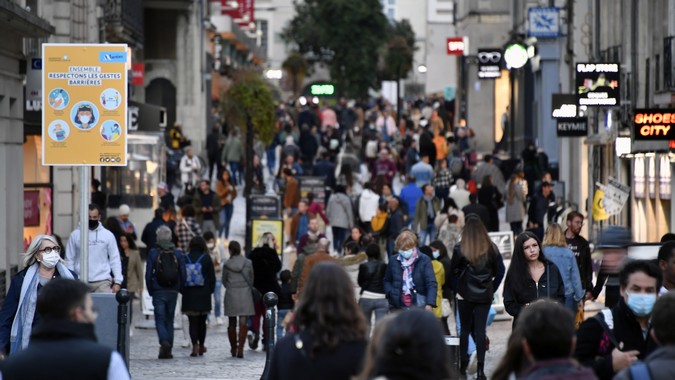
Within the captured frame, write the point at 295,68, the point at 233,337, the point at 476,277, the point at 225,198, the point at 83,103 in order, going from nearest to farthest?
the point at 83,103 < the point at 476,277 < the point at 233,337 < the point at 225,198 < the point at 295,68

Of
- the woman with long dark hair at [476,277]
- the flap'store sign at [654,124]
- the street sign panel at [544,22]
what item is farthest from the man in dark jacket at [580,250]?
the street sign panel at [544,22]

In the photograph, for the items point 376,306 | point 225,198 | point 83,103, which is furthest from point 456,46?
point 83,103

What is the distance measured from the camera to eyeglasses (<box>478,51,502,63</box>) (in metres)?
48.0

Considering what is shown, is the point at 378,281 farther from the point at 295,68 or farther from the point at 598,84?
the point at 295,68

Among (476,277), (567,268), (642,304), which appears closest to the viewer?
(642,304)

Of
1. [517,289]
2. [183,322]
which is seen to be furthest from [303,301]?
[183,322]

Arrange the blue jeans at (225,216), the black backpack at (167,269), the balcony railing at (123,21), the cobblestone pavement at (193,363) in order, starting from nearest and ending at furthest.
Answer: the cobblestone pavement at (193,363)
the black backpack at (167,269)
the blue jeans at (225,216)
the balcony railing at (123,21)

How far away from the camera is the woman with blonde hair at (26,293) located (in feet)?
43.2

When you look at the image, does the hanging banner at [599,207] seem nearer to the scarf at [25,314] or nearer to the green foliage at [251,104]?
the scarf at [25,314]

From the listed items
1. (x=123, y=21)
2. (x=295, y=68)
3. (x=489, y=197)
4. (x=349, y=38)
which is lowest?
(x=489, y=197)

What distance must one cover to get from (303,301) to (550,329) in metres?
1.12

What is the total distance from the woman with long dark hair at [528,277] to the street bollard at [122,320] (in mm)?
3423

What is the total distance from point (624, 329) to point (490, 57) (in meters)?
39.6

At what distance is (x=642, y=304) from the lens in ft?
28.8
